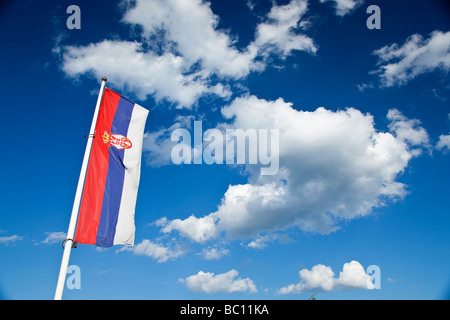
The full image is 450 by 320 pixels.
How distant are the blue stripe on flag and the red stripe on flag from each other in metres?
0.14

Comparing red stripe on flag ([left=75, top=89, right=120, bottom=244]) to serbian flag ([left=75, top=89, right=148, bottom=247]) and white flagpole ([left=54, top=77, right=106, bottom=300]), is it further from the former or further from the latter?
white flagpole ([left=54, top=77, right=106, bottom=300])

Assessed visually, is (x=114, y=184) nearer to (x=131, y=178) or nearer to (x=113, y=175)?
(x=113, y=175)

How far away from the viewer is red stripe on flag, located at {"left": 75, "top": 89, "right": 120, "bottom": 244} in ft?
30.9

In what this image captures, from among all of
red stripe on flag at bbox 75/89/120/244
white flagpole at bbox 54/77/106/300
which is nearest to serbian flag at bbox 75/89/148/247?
red stripe on flag at bbox 75/89/120/244

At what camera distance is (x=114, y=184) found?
10.5m

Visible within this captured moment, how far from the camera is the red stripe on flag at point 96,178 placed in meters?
9.43

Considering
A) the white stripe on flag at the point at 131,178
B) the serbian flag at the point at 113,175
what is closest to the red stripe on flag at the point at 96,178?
the serbian flag at the point at 113,175

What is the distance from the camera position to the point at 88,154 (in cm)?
1045

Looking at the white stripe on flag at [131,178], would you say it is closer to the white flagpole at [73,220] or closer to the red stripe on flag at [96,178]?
the red stripe on flag at [96,178]

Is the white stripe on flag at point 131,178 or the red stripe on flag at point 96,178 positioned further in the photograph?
the white stripe on flag at point 131,178

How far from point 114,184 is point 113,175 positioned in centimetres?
35

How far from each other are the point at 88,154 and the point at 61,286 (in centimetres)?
434
